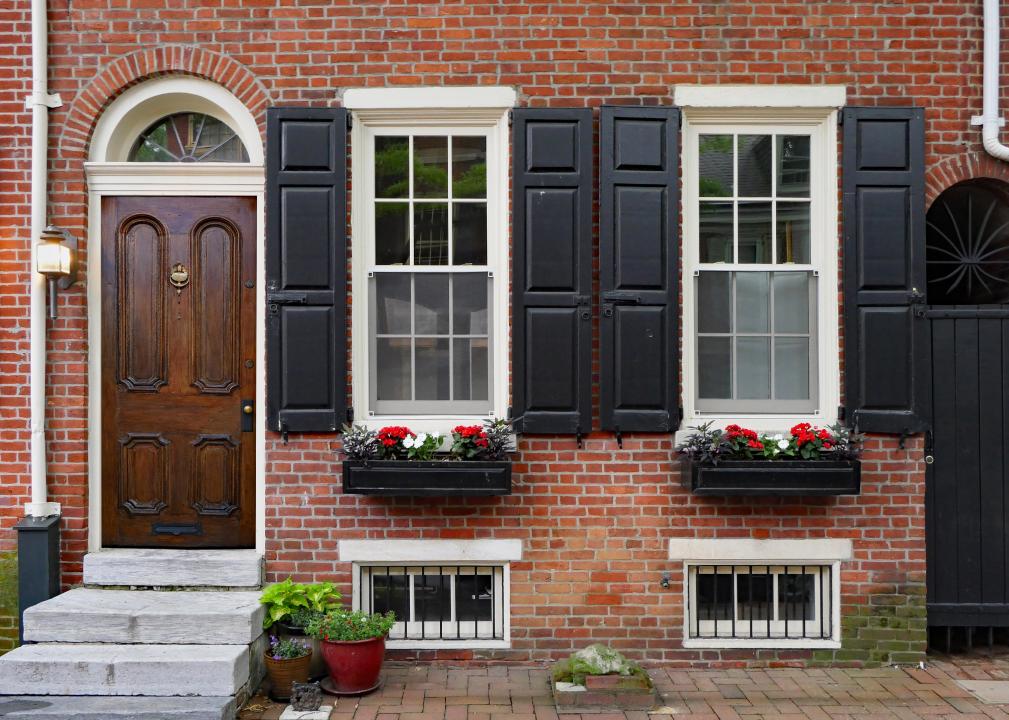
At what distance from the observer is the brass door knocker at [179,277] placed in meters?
5.47

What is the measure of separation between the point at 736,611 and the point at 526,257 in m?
2.79

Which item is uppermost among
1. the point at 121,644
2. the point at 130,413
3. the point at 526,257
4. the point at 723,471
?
the point at 526,257

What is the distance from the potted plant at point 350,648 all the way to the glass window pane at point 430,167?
280cm

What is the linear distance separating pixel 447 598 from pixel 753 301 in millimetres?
2929

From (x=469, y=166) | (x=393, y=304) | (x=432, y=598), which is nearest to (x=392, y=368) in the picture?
(x=393, y=304)

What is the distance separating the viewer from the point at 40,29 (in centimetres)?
525

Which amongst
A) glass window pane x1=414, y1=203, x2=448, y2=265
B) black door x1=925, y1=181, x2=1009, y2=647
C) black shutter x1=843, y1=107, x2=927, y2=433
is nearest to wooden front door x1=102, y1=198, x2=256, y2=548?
glass window pane x1=414, y1=203, x2=448, y2=265

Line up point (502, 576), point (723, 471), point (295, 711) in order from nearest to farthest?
point (295, 711) < point (723, 471) < point (502, 576)

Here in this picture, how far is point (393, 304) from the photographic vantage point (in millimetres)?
5496

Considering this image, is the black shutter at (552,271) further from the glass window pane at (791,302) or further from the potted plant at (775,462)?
the glass window pane at (791,302)

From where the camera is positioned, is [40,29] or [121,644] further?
[40,29]

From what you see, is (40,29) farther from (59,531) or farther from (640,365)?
(640,365)

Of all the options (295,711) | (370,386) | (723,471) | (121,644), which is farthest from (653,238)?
→ (121,644)

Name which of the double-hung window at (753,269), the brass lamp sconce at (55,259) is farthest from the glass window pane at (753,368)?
the brass lamp sconce at (55,259)
